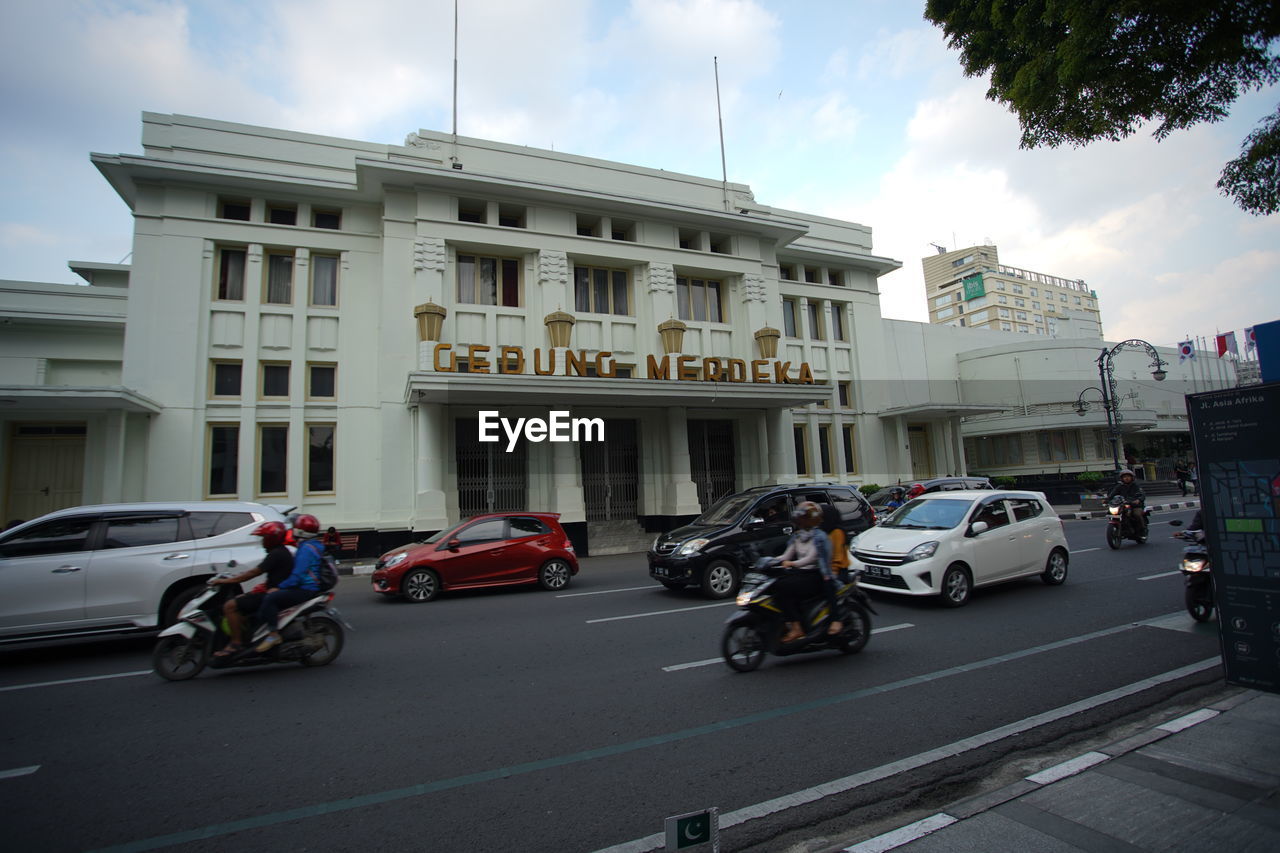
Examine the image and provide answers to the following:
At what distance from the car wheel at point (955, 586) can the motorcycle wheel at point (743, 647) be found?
3880 mm

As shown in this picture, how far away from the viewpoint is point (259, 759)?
Answer: 4.43 meters

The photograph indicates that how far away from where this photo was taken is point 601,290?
20.8 m

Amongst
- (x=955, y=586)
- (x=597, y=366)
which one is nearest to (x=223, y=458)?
(x=597, y=366)

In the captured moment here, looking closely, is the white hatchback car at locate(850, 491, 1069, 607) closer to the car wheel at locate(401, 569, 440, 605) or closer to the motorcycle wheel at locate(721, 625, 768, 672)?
the motorcycle wheel at locate(721, 625, 768, 672)

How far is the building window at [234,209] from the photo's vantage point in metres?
18.1

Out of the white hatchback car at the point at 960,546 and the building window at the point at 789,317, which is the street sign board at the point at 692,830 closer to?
the white hatchback car at the point at 960,546

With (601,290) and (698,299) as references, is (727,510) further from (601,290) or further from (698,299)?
(698,299)

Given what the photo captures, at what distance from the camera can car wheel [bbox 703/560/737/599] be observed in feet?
33.0

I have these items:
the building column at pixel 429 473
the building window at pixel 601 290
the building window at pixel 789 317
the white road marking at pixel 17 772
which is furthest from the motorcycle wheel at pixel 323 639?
the building window at pixel 789 317

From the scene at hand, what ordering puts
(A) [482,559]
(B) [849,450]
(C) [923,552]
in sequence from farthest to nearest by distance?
(B) [849,450]
(A) [482,559]
(C) [923,552]

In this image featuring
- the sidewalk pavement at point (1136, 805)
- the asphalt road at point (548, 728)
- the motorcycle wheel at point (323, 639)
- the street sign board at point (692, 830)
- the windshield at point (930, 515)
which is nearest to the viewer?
the street sign board at point (692, 830)

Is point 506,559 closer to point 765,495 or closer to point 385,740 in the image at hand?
point 765,495

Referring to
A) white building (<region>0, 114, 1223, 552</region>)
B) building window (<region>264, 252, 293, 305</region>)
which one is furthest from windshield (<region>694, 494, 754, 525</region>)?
building window (<region>264, 252, 293, 305</region>)

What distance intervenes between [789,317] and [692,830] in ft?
79.1
